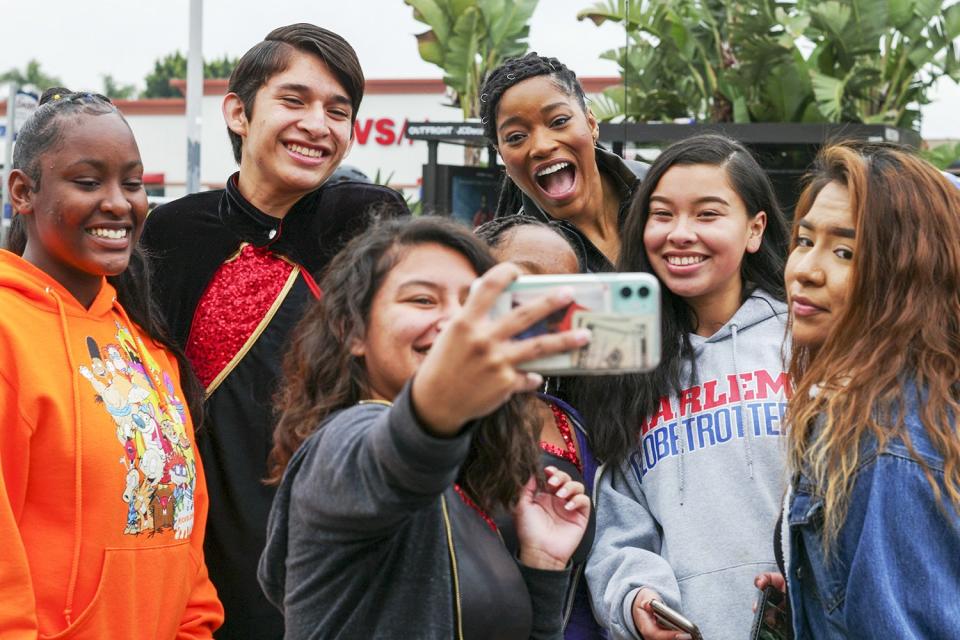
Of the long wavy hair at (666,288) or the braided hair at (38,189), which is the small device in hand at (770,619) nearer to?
the long wavy hair at (666,288)

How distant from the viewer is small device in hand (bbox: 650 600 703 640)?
274cm

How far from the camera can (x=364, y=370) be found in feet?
7.13

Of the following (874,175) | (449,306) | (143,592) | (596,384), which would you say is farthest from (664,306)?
(143,592)

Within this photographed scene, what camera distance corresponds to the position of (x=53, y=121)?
281cm

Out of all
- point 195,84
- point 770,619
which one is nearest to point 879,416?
point 770,619

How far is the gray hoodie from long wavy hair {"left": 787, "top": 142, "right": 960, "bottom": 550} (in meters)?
0.50

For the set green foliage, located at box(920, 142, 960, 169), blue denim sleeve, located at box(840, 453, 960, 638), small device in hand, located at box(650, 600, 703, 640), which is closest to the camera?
blue denim sleeve, located at box(840, 453, 960, 638)

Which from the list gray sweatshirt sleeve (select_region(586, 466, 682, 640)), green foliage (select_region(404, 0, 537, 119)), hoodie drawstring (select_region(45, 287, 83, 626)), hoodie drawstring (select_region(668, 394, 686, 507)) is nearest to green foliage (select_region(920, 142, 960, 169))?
green foliage (select_region(404, 0, 537, 119))

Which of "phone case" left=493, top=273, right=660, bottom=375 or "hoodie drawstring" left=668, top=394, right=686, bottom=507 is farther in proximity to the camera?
"hoodie drawstring" left=668, top=394, right=686, bottom=507

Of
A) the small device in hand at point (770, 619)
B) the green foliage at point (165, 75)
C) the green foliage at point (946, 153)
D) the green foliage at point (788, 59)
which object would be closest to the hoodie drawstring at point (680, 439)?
the small device in hand at point (770, 619)

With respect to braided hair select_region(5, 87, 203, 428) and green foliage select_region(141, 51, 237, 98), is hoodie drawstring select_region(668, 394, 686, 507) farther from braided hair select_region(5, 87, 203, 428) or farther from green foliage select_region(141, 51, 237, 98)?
green foliage select_region(141, 51, 237, 98)

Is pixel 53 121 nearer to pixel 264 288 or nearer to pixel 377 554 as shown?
pixel 264 288

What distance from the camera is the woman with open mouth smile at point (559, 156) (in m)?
3.84

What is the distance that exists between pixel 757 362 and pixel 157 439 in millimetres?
1539
